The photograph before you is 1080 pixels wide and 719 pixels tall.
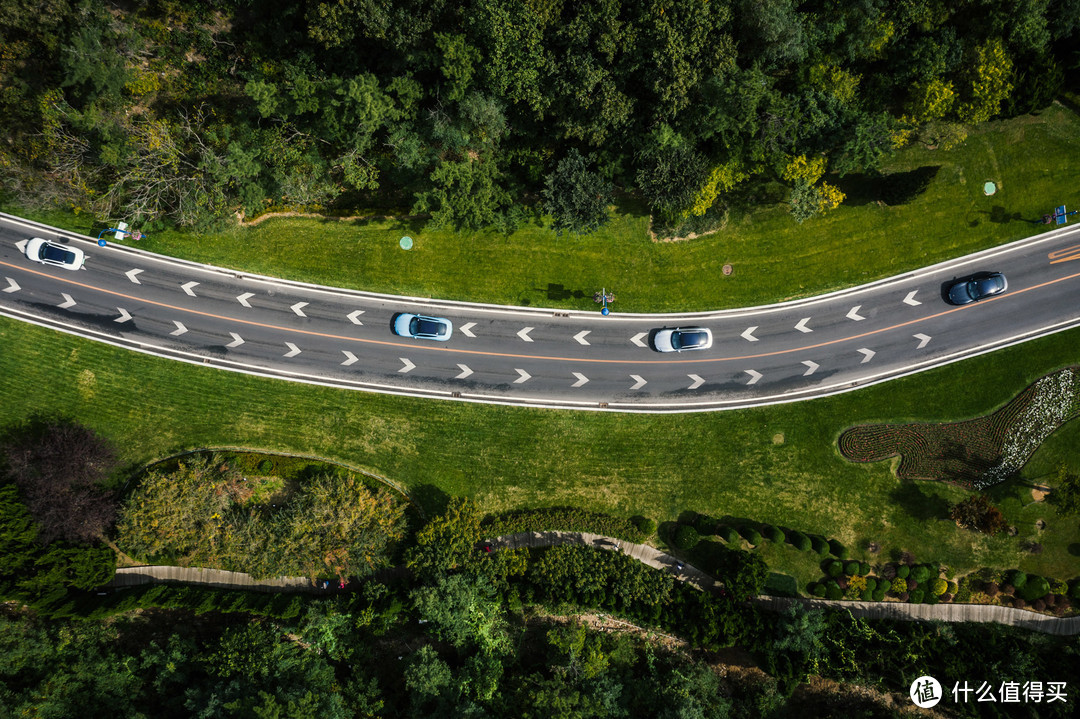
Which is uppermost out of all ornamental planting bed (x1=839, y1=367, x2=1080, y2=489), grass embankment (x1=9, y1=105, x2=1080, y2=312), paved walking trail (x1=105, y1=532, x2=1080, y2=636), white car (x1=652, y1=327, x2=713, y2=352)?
grass embankment (x1=9, y1=105, x2=1080, y2=312)

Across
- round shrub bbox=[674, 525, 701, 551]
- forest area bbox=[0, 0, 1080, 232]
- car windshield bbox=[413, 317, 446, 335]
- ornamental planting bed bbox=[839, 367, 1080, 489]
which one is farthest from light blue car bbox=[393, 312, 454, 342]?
ornamental planting bed bbox=[839, 367, 1080, 489]

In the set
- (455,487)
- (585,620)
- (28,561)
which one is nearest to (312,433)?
(455,487)

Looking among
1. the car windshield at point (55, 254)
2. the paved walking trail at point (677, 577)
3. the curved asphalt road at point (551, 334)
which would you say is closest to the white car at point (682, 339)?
the curved asphalt road at point (551, 334)

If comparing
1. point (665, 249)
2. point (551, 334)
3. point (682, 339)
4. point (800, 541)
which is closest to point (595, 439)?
point (551, 334)

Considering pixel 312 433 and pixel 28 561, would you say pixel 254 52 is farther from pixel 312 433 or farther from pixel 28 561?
pixel 28 561

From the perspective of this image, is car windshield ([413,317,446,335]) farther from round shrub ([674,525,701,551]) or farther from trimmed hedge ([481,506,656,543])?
round shrub ([674,525,701,551])

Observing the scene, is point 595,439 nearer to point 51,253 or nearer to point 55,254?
point 55,254
